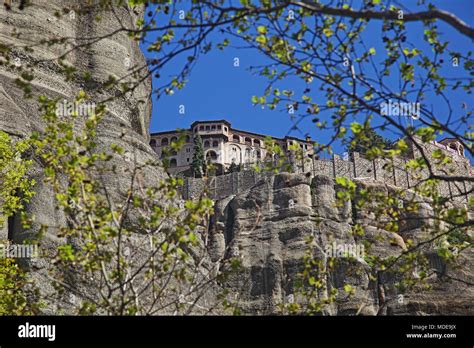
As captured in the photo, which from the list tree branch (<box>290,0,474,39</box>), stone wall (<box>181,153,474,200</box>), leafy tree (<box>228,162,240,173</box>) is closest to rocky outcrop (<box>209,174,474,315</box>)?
stone wall (<box>181,153,474,200</box>)

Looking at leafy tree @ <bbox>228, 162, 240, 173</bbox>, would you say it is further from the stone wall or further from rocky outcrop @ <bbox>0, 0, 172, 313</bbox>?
rocky outcrop @ <bbox>0, 0, 172, 313</bbox>

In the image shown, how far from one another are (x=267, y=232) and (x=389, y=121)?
41153 millimetres

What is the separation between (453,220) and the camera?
9297 millimetres

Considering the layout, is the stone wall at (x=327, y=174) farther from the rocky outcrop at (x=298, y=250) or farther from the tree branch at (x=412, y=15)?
the tree branch at (x=412, y=15)

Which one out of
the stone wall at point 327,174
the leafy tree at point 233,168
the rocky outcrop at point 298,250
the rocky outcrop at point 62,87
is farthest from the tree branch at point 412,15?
the leafy tree at point 233,168

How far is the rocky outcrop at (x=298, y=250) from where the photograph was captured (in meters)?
43.4

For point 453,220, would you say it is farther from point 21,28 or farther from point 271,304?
point 271,304

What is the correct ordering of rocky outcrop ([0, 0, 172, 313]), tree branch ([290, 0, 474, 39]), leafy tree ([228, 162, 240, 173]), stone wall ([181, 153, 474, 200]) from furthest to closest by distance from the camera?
leafy tree ([228, 162, 240, 173]), stone wall ([181, 153, 474, 200]), rocky outcrop ([0, 0, 172, 313]), tree branch ([290, 0, 474, 39])

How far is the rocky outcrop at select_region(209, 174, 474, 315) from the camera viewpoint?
142 feet

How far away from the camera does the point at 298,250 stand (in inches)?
1833

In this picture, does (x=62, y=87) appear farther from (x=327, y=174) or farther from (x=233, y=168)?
(x=233, y=168)

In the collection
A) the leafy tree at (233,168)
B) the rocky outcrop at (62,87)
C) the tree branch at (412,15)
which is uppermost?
the leafy tree at (233,168)

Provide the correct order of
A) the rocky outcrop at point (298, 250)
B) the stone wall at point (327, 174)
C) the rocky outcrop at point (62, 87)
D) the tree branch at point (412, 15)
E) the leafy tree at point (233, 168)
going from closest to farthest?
the tree branch at point (412, 15)
the rocky outcrop at point (62, 87)
the rocky outcrop at point (298, 250)
the stone wall at point (327, 174)
the leafy tree at point (233, 168)
